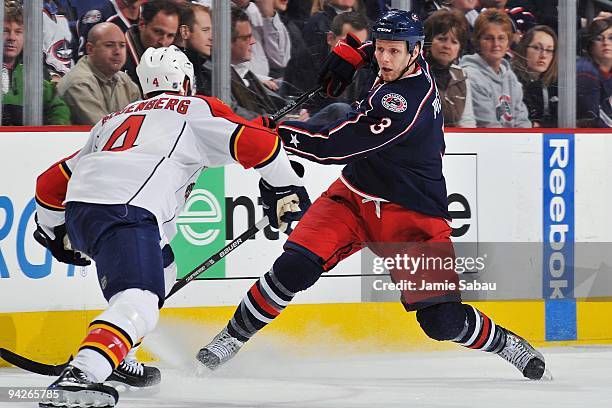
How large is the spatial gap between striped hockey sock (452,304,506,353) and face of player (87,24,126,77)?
5.42ft

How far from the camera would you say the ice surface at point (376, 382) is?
341 cm

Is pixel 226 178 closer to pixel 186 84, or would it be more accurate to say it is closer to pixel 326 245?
pixel 326 245

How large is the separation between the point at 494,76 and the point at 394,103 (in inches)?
58.7

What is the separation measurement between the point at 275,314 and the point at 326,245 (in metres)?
0.28

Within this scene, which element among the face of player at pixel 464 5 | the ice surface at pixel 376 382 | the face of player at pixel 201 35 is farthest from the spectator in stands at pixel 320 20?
the ice surface at pixel 376 382

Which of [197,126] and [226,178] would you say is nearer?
[197,126]

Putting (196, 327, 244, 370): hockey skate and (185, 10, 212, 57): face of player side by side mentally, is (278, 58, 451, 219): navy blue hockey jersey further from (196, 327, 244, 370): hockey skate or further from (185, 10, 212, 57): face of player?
(185, 10, 212, 57): face of player

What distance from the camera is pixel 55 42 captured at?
14.1 ft

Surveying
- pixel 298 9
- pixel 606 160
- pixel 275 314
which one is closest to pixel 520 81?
pixel 606 160

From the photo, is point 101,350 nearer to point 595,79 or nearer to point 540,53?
point 540,53

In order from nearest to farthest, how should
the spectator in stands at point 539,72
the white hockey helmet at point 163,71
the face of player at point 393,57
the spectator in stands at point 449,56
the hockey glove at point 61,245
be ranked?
the white hockey helmet at point 163,71, the hockey glove at point 61,245, the face of player at point 393,57, the spectator in stands at point 449,56, the spectator in stands at point 539,72

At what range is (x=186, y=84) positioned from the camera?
3279 millimetres

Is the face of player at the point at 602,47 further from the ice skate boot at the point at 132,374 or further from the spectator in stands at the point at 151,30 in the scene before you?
the ice skate boot at the point at 132,374

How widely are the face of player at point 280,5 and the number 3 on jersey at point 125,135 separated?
5.45 feet
